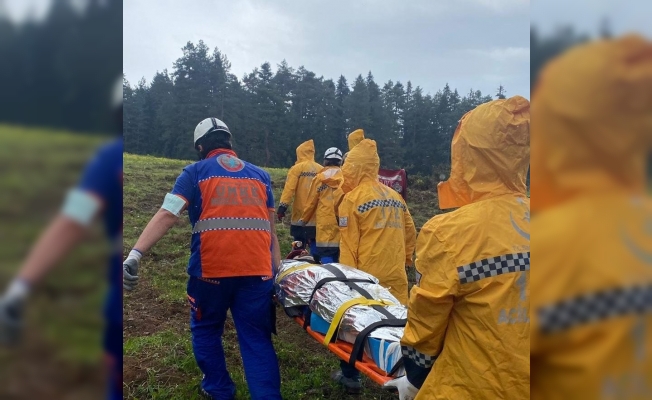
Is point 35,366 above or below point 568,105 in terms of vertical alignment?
below

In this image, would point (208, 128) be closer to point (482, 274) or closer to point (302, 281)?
point (302, 281)

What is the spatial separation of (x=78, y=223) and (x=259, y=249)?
115 inches

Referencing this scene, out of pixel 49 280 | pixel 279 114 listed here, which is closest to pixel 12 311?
pixel 49 280

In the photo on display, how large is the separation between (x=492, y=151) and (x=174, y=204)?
2.42 m

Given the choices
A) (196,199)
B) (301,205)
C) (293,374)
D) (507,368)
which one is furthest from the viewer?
(301,205)

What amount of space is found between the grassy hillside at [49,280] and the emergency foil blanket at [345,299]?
6.77 ft

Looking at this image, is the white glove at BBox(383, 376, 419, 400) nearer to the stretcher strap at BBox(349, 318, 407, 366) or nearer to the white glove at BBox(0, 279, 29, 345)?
the stretcher strap at BBox(349, 318, 407, 366)

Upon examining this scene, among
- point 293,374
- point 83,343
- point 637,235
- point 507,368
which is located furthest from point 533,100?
point 293,374

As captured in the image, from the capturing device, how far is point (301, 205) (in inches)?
315

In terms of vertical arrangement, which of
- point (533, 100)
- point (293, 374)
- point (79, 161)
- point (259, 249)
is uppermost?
point (533, 100)

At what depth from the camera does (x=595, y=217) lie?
0.81 m

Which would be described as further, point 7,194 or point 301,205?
point 301,205

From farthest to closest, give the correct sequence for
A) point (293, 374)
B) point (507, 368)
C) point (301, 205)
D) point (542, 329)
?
point (301, 205)
point (293, 374)
point (507, 368)
point (542, 329)

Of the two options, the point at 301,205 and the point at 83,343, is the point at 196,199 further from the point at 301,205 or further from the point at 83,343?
the point at 301,205
